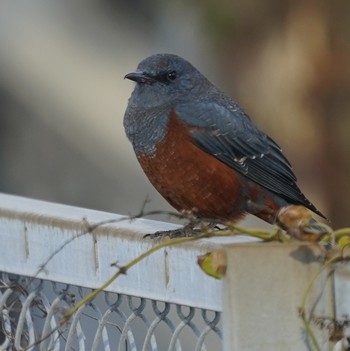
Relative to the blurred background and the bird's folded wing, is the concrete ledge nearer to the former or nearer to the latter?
the bird's folded wing

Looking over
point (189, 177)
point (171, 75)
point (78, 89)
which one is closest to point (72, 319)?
point (189, 177)

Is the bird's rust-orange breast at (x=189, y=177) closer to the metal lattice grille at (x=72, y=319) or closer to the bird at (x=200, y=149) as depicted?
the bird at (x=200, y=149)

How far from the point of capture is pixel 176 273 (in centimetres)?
264

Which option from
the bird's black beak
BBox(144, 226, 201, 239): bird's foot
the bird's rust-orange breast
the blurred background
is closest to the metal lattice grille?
BBox(144, 226, 201, 239): bird's foot

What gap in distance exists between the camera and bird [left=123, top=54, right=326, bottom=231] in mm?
4691

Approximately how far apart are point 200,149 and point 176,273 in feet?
7.21

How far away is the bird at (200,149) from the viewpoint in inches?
185

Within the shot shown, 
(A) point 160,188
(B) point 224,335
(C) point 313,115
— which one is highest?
(C) point 313,115

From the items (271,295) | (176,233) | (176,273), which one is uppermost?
(176,233)

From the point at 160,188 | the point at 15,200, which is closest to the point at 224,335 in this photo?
the point at 15,200

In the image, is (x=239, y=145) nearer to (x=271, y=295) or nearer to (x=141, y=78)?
(x=141, y=78)

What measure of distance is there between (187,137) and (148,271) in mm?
2120

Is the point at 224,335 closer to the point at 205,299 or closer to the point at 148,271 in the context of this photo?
the point at 205,299

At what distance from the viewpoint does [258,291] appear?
6.98ft
